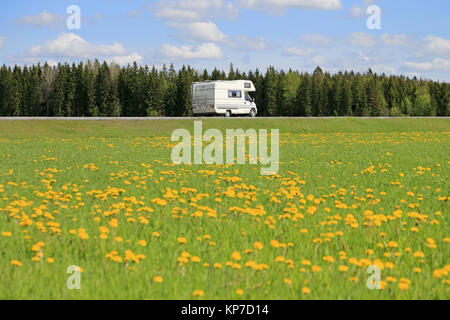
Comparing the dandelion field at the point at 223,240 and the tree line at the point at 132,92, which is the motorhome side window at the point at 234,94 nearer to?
the dandelion field at the point at 223,240

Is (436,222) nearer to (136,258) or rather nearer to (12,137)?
(136,258)

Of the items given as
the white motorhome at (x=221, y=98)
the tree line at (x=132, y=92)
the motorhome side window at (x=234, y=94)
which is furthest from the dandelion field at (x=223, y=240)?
→ the tree line at (x=132, y=92)

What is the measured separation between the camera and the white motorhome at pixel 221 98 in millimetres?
45688

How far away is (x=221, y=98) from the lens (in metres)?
45.8

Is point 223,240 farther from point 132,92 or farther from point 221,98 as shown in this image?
point 132,92

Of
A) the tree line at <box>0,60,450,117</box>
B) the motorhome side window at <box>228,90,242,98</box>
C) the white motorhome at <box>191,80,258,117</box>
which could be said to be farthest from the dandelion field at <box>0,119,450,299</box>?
the tree line at <box>0,60,450,117</box>

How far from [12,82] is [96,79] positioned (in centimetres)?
1802

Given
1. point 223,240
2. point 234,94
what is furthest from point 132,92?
point 223,240

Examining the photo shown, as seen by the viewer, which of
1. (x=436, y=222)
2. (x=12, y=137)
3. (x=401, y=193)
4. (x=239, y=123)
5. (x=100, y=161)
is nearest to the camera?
(x=436, y=222)

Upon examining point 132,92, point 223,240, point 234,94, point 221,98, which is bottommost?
point 223,240

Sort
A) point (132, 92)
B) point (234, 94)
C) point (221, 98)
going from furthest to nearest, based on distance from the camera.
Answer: point (132, 92) < point (234, 94) < point (221, 98)

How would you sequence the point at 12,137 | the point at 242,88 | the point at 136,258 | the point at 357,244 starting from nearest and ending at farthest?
the point at 136,258 → the point at 357,244 → the point at 12,137 → the point at 242,88
